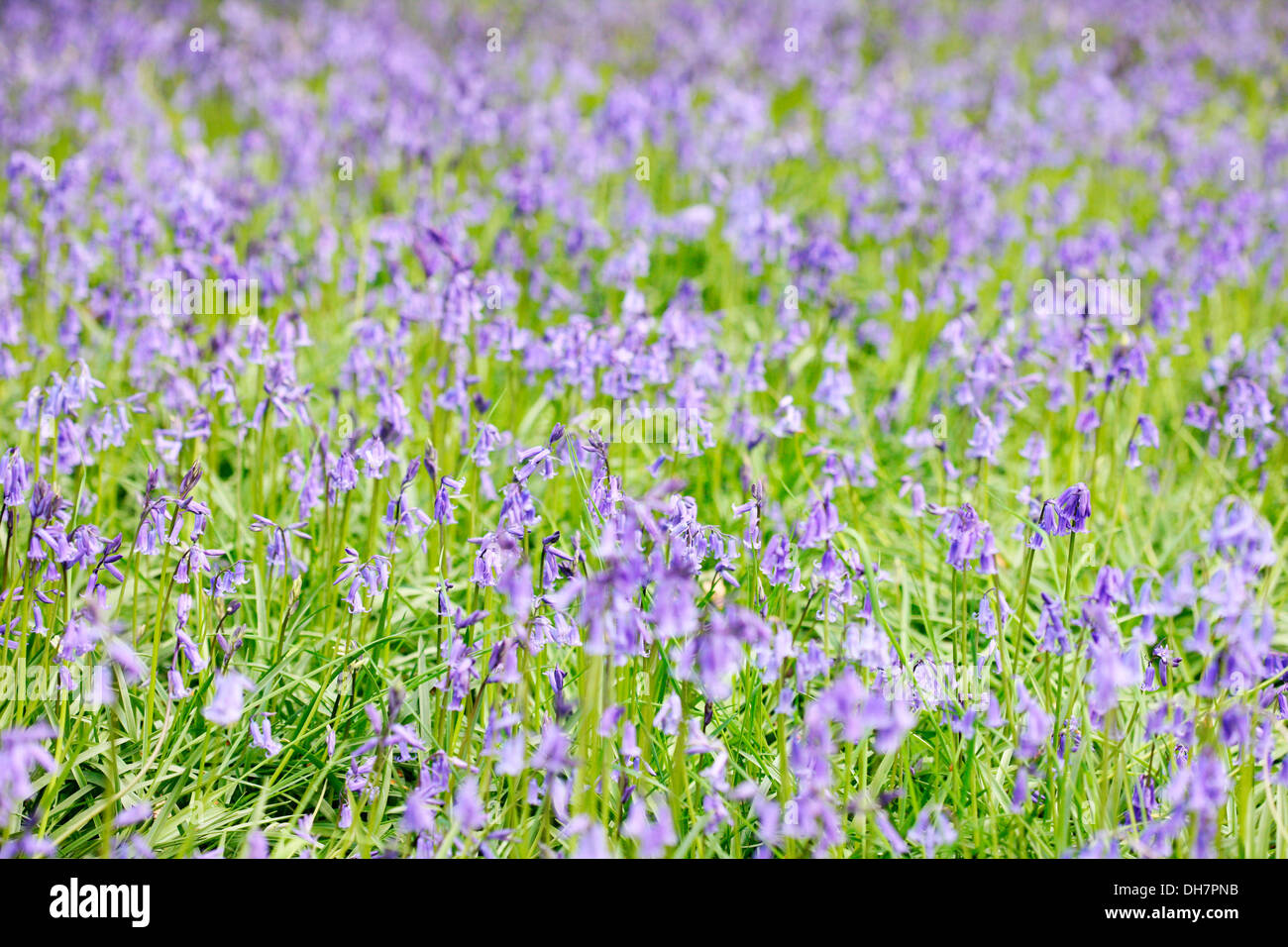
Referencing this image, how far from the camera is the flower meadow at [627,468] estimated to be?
2.72 meters

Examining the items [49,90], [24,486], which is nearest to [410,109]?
[49,90]

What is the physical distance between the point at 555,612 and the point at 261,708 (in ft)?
3.26

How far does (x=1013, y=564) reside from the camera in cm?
452

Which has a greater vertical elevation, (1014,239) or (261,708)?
(1014,239)

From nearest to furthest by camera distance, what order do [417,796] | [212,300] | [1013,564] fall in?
[417,796] → [1013,564] → [212,300]

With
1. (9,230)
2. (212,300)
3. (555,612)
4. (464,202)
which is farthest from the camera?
(464,202)

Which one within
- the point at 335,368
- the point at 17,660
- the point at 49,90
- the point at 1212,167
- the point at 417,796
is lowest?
the point at 417,796

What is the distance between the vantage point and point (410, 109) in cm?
686

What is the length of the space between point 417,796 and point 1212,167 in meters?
7.30

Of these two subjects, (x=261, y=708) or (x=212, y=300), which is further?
(x=212, y=300)

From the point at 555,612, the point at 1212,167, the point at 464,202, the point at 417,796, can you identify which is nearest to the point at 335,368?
the point at 464,202

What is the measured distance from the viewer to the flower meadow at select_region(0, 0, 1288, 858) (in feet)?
8.93

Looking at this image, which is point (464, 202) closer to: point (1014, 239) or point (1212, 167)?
point (1014, 239)

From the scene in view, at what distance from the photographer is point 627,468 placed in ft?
16.4
